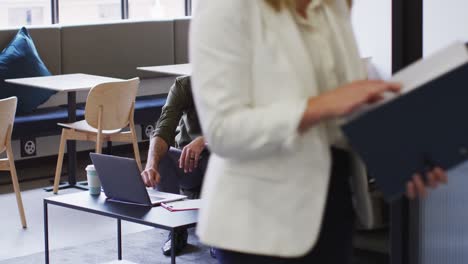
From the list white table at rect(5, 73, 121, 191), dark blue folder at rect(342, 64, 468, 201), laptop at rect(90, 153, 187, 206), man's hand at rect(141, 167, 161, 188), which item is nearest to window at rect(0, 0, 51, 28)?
white table at rect(5, 73, 121, 191)

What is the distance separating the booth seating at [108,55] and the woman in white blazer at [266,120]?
5.66m

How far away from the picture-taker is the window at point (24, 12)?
27.9 ft

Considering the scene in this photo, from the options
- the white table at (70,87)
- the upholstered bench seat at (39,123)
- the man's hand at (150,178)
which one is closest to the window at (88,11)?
the upholstered bench seat at (39,123)

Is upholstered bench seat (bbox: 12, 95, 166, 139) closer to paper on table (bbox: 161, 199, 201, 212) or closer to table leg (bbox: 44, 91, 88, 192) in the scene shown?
table leg (bbox: 44, 91, 88, 192)

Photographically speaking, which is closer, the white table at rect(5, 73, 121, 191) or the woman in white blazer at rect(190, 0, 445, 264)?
the woman in white blazer at rect(190, 0, 445, 264)

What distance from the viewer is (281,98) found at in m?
1.63

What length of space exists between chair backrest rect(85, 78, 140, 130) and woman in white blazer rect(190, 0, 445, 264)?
16.0 feet

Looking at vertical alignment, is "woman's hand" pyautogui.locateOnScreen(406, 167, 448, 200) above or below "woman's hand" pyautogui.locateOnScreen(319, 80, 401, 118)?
below

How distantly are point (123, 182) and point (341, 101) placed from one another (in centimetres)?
243

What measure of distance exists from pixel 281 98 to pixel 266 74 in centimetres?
5

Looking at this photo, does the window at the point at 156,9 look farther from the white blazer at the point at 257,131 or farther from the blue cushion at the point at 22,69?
the white blazer at the point at 257,131

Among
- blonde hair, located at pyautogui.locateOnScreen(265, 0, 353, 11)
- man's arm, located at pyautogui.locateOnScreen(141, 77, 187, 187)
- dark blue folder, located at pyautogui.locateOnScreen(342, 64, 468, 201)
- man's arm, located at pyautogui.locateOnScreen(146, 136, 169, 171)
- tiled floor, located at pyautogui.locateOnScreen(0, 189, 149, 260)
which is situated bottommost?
tiled floor, located at pyautogui.locateOnScreen(0, 189, 149, 260)

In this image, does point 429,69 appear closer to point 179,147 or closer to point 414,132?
point 414,132

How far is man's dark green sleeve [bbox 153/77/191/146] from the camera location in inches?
179
